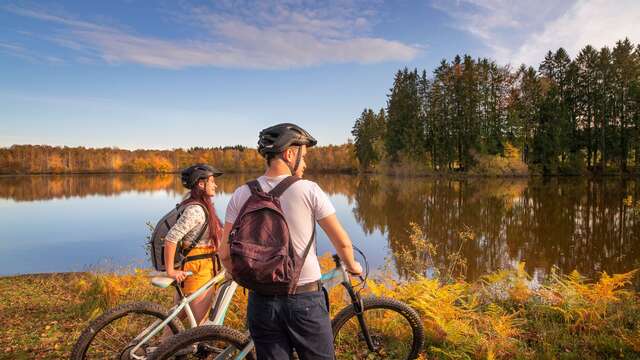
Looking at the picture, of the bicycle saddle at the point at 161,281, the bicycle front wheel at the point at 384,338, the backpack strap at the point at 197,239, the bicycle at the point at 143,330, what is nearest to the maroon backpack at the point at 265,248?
the bicycle at the point at 143,330

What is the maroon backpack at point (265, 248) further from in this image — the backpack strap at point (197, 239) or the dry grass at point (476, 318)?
the dry grass at point (476, 318)

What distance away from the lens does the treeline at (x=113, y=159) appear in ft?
454

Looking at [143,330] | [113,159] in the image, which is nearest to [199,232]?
[143,330]

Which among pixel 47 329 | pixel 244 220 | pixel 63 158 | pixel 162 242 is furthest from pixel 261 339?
pixel 63 158

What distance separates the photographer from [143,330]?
400cm

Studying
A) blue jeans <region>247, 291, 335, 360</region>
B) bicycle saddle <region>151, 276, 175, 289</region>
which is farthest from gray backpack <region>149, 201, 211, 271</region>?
blue jeans <region>247, 291, 335, 360</region>

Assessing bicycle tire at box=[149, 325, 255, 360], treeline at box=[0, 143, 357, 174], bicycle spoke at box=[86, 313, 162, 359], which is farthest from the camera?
treeline at box=[0, 143, 357, 174]

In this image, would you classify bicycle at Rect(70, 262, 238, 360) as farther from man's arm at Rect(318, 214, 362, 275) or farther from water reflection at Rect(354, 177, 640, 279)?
water reflection at Rect(354, 177, 640, 279)

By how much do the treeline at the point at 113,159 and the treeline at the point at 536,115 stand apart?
56896mm

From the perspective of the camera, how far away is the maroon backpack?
249 cm

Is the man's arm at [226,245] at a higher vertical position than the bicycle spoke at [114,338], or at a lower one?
higher

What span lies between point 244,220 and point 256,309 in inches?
23.0

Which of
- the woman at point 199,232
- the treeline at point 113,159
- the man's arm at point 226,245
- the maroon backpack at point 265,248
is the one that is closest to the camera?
the maroon backpack at point 265,248

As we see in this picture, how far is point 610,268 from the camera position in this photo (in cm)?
1177
